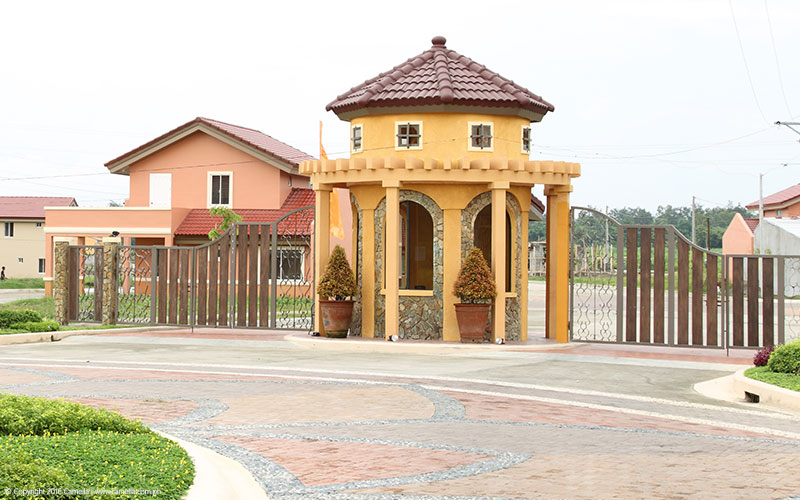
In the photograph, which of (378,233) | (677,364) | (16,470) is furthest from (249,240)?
(16,470)

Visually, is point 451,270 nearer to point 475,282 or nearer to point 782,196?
point 475,282

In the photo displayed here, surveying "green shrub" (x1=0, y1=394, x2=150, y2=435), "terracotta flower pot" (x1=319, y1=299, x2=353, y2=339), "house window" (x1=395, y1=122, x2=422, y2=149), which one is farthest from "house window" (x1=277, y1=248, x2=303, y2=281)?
"green shrub" (x1=0, y1=394, x2=150, y2=435)

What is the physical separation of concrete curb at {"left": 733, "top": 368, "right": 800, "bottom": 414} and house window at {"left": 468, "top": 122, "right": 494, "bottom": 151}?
946cm

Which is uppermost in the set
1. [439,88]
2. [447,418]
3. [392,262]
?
[439,88]

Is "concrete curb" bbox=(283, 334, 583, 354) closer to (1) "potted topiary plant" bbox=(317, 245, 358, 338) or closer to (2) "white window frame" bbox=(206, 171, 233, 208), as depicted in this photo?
(1) "potted topiary plant" bbox=(317, 245, 358, 338)

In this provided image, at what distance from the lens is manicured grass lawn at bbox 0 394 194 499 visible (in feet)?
20.2

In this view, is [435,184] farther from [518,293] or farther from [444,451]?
[444,451]

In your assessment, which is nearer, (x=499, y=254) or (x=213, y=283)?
(x=499, y=254)

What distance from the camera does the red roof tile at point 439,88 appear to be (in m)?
22.4

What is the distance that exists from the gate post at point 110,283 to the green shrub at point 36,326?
2.56 meters

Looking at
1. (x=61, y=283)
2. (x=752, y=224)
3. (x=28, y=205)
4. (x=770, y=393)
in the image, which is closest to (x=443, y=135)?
(x=770, y=393)

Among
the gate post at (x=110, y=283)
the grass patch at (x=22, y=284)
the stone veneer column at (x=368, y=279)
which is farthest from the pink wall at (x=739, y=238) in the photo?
the grass patch at (x=22, y=284)

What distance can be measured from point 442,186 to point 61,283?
11.3 meters

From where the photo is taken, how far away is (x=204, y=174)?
4422 cm
